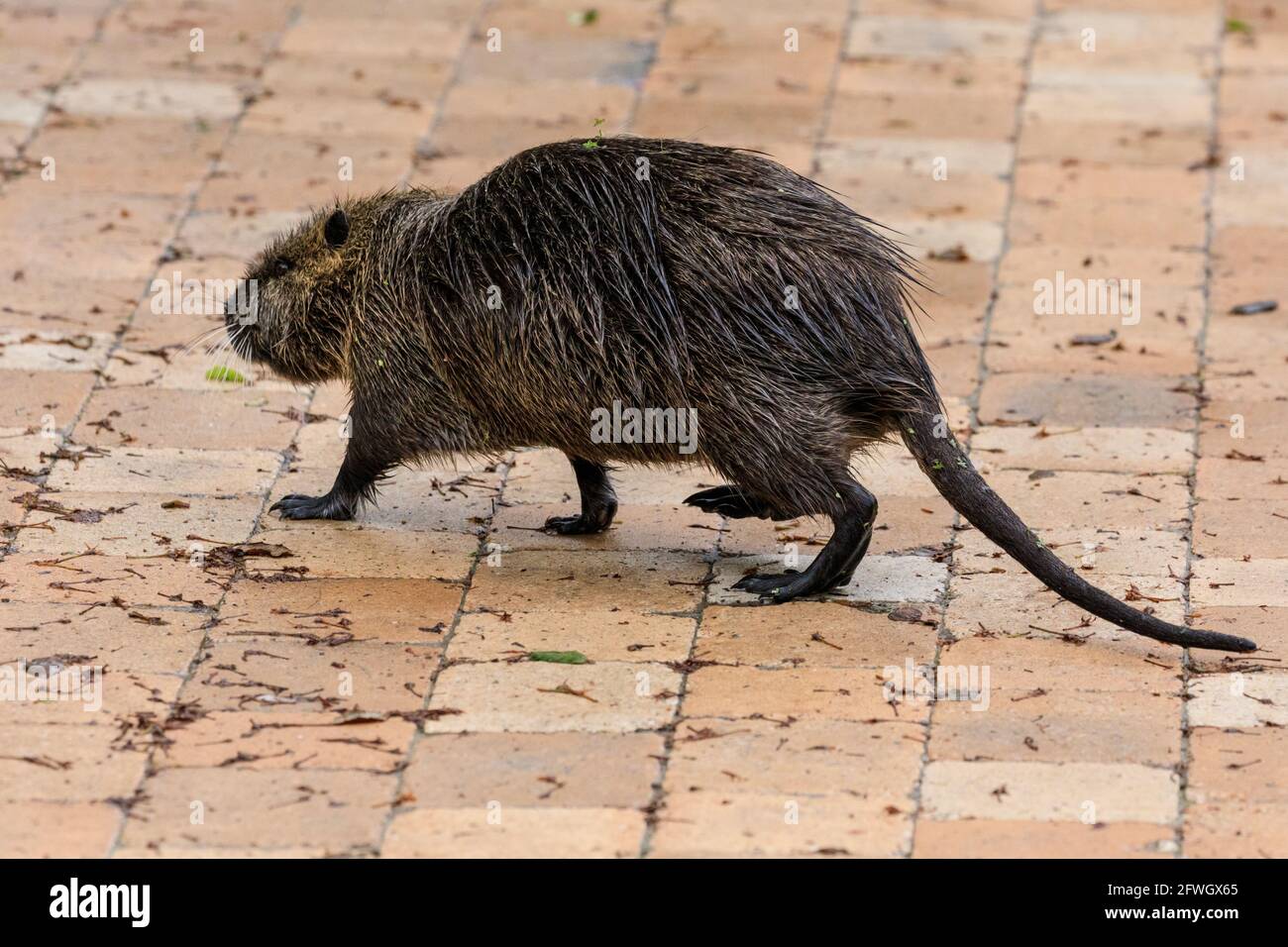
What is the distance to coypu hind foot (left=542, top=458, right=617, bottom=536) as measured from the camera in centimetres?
675

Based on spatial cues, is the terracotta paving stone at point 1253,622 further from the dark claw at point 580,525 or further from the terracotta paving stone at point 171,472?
the terracotta paving stone at point 171,472

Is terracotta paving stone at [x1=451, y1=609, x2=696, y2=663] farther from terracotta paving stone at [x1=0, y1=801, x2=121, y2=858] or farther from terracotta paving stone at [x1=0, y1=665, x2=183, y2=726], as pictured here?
terracotta paving stone at [x1=0, y1=801, x2=121, y2=858]

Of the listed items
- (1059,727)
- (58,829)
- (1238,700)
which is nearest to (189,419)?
(58,829)

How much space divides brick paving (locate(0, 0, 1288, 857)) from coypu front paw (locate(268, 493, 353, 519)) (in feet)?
0.22

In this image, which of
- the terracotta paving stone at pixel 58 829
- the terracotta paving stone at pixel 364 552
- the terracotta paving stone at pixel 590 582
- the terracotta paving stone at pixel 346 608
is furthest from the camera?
the terracotta paving stone at pixel 364 552

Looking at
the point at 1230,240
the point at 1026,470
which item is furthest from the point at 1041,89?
the point at 1026,470

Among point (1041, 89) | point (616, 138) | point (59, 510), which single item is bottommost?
point (59, 510)

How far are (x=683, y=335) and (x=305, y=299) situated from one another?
5.11 ft

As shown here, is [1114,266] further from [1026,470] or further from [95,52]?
[95,52]

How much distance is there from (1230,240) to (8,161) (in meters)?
5.80

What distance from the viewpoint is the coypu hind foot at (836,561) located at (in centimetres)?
610

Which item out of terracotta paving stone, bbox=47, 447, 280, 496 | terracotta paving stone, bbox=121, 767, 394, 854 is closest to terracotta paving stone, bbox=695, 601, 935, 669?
terracotta paving stone, bbox=121, 767, 394, 854

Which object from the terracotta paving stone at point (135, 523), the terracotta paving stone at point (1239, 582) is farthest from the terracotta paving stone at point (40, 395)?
the terracotta paving stone at point (1239, 582)

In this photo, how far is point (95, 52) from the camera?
420 inches
